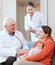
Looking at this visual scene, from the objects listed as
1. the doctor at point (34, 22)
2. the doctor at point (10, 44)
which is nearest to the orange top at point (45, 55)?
the doctor at point (10, 44)

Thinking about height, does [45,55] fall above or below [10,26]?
below

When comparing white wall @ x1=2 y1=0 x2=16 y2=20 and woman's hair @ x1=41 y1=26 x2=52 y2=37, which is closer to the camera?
woman's hair @ x1=41 y1=26 x2=52 y2=37

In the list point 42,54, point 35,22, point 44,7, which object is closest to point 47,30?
point 42,54

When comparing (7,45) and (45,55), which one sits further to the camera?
(7,45)

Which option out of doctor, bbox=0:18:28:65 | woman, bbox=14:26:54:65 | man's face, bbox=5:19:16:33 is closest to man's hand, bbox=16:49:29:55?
doctor, bbox=0:18:28:65

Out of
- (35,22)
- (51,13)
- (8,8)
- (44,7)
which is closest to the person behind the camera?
(35,22)

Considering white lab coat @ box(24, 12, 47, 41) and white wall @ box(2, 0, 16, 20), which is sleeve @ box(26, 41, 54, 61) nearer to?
white lab coat @ box(24, 12, 47, 41)

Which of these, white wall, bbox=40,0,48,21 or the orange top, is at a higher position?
white wall, bbox=40,0,48,21

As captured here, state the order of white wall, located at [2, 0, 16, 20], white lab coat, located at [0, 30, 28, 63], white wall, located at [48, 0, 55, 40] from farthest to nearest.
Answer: white wall, located at [2, 0, 16, 20] < white wall, located at [48, 0, 55, 40] < white lab coat, located at [0, 30, 28, 63]

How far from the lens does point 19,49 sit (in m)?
3.16

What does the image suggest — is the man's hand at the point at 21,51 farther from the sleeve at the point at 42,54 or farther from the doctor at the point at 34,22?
the doctor at the point at 34,22

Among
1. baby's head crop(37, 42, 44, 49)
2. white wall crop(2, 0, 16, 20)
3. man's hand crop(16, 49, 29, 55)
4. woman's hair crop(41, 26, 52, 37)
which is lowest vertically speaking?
man's hand crop(16, 49, 29, 55)

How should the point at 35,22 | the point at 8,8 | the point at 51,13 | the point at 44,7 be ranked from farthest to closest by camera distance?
the point at 8,8, the point at 44,7, the point at 51,13, the point at 35,22

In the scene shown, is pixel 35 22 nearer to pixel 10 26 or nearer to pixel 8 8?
pixel 10 26
